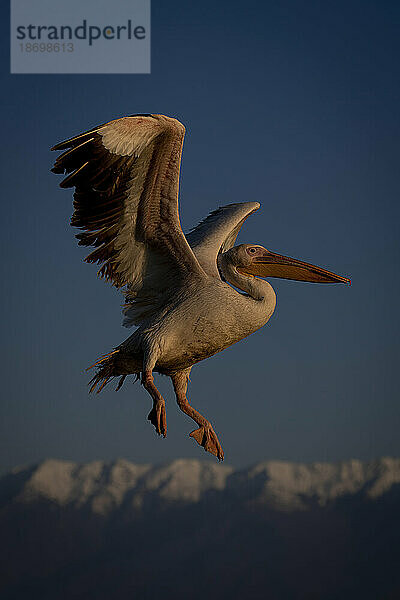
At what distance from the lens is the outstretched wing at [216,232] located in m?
9.73

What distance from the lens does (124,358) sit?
9.06 meters

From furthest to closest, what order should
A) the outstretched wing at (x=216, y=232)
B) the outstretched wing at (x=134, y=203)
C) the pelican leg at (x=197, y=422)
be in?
the outstretched wing at (x=216, y=232) → the pelican leg at (x=197, y=422) → the outstretched wing at (x=134, y=203)

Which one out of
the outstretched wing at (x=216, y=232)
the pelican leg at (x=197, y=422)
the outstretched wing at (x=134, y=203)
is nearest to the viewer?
the outstretched wing at (x=134, y=203)

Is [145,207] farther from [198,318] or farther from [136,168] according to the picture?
[198,318]

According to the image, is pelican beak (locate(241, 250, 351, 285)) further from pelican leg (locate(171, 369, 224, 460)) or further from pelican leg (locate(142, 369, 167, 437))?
pelican leg (locate(142, 369, 167, 437))

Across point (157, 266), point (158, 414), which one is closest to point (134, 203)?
point (157, 266)

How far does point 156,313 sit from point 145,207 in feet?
3.85

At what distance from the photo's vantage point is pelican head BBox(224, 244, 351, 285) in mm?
9008

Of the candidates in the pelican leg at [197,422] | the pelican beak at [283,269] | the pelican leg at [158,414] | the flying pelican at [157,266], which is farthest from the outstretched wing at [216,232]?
the pelican leg at [158,414]

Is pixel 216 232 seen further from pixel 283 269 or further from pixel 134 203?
pixel 134 203

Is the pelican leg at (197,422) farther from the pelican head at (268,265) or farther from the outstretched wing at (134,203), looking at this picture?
the pelican head at (268,265)

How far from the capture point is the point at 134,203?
8570mm

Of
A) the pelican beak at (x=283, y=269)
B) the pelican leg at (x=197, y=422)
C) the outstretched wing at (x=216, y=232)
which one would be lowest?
the pelican leg at (x=197, y=422)

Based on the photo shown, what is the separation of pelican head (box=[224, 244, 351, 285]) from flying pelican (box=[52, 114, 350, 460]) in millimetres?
11
